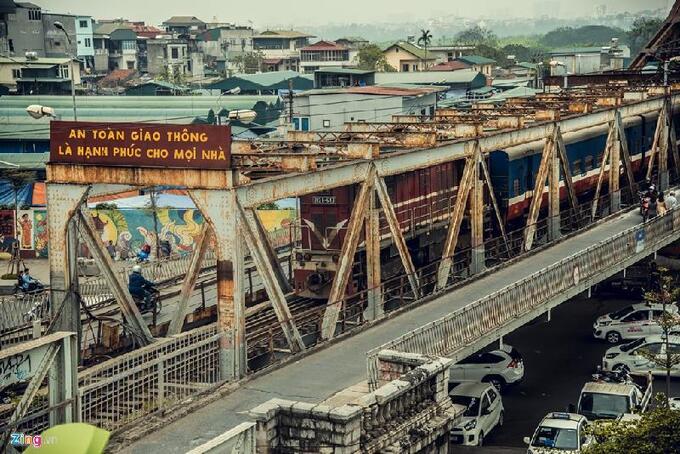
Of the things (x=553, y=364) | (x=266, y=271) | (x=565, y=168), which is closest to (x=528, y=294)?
(x=266, y=271)

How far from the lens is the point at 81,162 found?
21.2m

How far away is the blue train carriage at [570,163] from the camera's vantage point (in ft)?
114

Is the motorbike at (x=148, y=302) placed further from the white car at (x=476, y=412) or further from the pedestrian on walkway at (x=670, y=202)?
the pedestrian on walkway at (x=670, y=202)

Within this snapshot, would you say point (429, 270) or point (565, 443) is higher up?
point (429, 270)

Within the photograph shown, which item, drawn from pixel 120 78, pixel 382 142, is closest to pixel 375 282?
pixel 382 142

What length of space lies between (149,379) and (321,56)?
136 meters

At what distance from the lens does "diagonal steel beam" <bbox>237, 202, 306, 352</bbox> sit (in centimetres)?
2017

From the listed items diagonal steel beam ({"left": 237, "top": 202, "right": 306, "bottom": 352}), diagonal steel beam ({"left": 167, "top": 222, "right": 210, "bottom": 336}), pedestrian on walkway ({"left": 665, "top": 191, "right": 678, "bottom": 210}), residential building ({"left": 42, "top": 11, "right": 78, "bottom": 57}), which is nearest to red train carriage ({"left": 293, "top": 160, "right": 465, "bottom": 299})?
diagonal steel beam ({"left": 237, "top": 202, "right": 306, "bottom": 352})

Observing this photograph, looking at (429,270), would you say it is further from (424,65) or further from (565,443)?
(424,65)

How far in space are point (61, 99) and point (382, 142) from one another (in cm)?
5737

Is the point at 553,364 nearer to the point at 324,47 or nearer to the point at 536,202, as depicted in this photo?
the point at 536,202

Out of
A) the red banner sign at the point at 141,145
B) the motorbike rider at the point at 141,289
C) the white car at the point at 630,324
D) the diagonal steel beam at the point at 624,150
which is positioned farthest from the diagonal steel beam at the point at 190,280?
the diagonal steel beam at the point at 624,150

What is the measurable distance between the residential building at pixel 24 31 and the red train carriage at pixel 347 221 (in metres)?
92.3

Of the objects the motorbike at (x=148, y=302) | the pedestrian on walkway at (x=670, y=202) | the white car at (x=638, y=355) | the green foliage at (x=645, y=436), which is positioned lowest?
the white car at (x=638, y=355)
